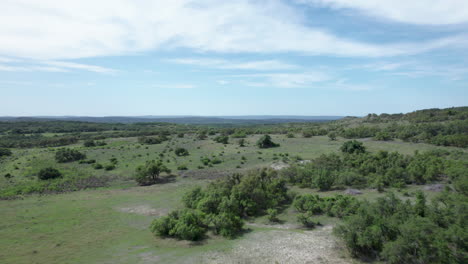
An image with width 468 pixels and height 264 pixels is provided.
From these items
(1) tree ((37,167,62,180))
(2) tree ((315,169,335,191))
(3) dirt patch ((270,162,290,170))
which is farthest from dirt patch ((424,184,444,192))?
(1) tree ((37,167,62,180))

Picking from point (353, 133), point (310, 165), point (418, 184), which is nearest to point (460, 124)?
point (353, 133)

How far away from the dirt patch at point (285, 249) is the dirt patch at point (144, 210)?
1188cm

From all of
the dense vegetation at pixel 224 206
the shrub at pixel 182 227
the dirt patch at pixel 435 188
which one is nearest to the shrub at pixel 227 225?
the dense vegetation at pixel 224 206

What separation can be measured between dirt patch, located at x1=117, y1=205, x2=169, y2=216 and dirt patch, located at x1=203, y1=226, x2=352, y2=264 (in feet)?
39.0

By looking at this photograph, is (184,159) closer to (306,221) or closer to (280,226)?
(280,226)

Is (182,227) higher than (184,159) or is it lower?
higher

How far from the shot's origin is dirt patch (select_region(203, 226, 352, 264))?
17438 millimetres

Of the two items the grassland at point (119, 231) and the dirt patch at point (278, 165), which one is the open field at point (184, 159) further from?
the dirt patch at point (278, 165)

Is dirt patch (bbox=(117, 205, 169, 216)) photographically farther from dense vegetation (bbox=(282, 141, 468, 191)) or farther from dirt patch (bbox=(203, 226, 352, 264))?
dense vegetation (bbox=(282, 141, 468, 191))

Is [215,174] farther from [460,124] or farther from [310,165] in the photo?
[460,124]

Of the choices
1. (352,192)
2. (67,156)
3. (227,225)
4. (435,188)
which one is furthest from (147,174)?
(435,188)

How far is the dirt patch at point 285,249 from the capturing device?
687 inches

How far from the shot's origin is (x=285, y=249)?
1886 centimetres

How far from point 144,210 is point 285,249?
18098mm
